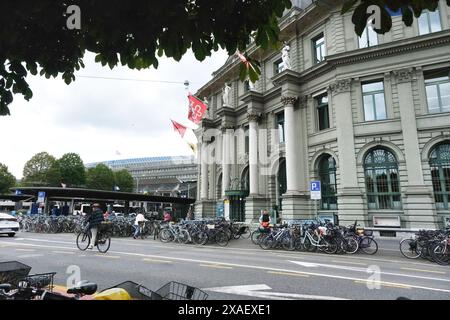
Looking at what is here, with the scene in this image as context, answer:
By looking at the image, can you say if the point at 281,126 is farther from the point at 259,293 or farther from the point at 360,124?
the point at 259,293

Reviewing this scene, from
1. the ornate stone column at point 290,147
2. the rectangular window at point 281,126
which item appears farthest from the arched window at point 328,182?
the rectangular window at point 281,126

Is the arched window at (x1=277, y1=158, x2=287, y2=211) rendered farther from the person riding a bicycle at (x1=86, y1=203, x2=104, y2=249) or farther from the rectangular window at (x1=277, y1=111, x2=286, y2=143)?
the person riding a bicycle at (x1=86, y1=203, x2=104, y2=249)

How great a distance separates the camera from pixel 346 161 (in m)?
22.9

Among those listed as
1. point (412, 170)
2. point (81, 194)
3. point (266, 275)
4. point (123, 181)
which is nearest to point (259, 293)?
point (266, 275)

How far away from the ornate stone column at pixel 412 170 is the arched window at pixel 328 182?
5085 mm

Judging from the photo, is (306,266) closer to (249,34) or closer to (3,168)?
(249,34)

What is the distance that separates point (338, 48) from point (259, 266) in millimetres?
19675

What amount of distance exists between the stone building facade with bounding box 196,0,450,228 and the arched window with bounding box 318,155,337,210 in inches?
3.0

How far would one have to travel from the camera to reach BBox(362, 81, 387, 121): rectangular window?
22.9 meters

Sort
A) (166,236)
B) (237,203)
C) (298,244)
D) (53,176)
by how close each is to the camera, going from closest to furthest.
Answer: (298,244)
(166,236)
(237,203)
(53,176)

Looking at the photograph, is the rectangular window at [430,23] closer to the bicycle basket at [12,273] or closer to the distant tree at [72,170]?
the bicycle basket at [12,273]

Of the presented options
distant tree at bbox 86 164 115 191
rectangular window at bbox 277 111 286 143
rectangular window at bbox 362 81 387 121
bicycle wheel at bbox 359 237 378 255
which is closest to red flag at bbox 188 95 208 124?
rectangular window at bbox 277 111 286 143

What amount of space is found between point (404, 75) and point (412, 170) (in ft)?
20.9

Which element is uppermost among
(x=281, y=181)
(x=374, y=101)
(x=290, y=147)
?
(x=374, y=101)
